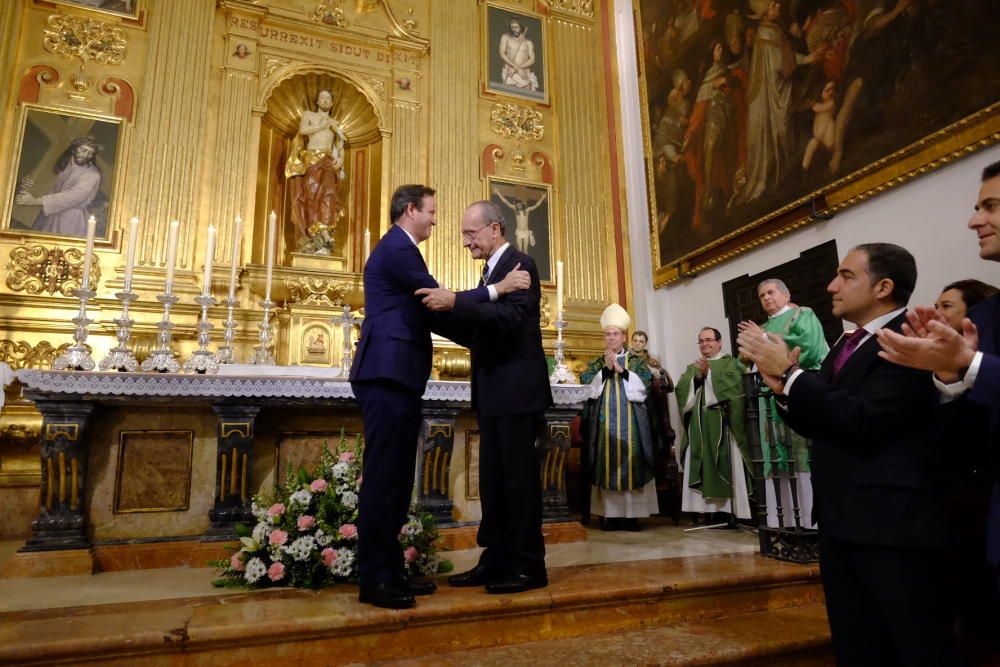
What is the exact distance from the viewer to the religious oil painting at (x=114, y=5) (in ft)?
21.3

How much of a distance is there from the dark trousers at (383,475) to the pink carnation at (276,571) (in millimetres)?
650

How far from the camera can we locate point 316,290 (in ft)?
21.2

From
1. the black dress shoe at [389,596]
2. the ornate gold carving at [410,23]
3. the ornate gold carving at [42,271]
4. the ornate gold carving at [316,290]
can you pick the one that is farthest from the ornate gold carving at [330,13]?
the black dress shoe at [389,596]

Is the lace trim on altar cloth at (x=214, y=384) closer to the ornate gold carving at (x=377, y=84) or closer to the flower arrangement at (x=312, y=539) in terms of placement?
the flower arrangement at (x=312, y=539)

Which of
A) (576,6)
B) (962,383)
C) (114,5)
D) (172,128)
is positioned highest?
(576,6)

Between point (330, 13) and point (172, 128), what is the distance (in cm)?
233

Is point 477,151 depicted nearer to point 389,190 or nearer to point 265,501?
point 389,190

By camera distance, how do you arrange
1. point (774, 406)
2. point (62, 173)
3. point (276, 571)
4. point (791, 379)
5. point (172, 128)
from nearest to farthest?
point (791, 379), point (276, 571), point (774, 406), point (62, 173), point (172, 128)

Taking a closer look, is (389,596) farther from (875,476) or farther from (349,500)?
(875,476)

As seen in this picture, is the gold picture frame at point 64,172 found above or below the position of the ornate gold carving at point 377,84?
below

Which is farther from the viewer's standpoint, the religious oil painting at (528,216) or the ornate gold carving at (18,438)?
the religious oil painting at (528,216)

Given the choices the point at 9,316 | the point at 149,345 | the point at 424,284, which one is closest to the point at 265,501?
the point at 424,284

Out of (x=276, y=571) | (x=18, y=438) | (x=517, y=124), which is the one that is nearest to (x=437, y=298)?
(x=276, y=571)

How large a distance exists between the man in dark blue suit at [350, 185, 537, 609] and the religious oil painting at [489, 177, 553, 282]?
199 inches
